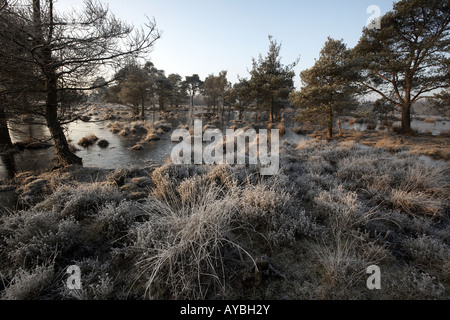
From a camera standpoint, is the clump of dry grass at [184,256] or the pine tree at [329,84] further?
the pine tree at [329,84]

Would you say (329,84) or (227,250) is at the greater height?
(329,84)

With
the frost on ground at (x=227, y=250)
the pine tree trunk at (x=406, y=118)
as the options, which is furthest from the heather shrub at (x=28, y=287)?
the pine tree trunk at (x=406, y=118)

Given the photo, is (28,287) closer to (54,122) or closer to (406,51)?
(54,122)

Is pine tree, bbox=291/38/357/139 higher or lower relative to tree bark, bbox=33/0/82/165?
higher

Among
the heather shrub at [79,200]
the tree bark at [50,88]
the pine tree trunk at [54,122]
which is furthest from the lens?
the pine tree trunk at [54,122]

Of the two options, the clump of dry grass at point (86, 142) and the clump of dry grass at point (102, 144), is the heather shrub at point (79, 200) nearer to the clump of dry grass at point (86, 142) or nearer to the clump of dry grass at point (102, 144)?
the clump of dry grass at point (102, 144)

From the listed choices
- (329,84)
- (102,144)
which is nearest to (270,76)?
(329,84)

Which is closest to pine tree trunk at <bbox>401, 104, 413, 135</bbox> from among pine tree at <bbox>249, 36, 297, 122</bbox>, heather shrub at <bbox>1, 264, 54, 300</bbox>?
pine tree at <bbox>249, 36, 297, 122</bbox>

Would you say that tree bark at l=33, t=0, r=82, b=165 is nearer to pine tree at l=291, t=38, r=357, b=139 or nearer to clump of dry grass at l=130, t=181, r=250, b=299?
clump of dry grass at l=130, t=181, r=250, b=299

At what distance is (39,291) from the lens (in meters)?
1.95

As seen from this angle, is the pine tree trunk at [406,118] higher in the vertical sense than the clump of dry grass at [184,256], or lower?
higher

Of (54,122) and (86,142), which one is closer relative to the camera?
(54,122)

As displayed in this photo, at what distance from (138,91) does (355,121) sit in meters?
32.5
